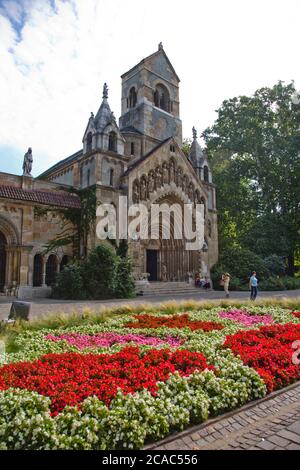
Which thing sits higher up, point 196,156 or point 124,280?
point 196,156

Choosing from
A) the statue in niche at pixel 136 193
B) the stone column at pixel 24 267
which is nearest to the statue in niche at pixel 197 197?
the statue in niche at pixel 136 193

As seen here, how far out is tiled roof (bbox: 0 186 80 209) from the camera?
19.9 m

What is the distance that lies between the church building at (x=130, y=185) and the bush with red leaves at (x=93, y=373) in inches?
609

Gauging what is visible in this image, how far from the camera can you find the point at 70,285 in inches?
766

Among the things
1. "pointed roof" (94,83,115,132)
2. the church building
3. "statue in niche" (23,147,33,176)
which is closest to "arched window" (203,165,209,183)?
the church building

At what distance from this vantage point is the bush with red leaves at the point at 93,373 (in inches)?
166

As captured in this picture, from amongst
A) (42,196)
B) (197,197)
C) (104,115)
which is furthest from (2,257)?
(197,197)

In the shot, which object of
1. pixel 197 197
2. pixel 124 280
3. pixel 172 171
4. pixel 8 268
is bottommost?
pixel 124 280

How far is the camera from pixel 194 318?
1127cm

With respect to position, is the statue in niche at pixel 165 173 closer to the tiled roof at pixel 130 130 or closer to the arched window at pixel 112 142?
the tiled roof at pixel 130 130

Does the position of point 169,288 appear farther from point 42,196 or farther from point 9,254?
A: point 9,254

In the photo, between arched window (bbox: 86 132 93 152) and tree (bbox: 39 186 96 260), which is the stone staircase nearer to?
tree (bbox: 39 186 96 260)

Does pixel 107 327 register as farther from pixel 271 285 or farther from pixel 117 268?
pixel 271 285

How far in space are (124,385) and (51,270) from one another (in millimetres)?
19036
